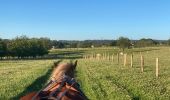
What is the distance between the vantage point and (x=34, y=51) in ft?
404

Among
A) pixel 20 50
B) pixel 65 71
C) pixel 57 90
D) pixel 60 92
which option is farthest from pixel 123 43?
pixel 60 92

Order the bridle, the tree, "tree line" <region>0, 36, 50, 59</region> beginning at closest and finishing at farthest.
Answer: the bridle, "tree line" <region>0, 36, 50, 59</region>, the tree

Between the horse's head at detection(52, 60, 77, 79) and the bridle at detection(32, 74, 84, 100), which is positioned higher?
the horse's head at detection(52, 60, 77, 79)

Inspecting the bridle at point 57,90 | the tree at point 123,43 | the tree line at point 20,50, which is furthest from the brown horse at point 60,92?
the tree at point 123,43

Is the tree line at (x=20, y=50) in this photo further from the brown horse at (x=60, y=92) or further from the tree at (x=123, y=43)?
the brown horse at (x=60, y=92)

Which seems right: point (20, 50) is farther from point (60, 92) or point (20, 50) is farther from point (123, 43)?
point (60, 92)

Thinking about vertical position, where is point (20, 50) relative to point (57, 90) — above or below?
below

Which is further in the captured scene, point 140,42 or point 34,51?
point 140,42

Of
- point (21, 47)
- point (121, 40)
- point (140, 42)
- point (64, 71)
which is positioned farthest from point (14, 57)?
point (64, 71)

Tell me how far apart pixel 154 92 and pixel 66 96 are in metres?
10.3

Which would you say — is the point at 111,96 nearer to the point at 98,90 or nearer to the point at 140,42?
the point at 98,90

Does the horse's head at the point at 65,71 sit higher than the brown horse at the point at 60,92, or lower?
higher

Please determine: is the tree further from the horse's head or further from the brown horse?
the brown horse

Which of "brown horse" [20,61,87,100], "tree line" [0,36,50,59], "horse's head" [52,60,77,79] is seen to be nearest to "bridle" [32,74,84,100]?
"brown horse" [20,61,87,100]
